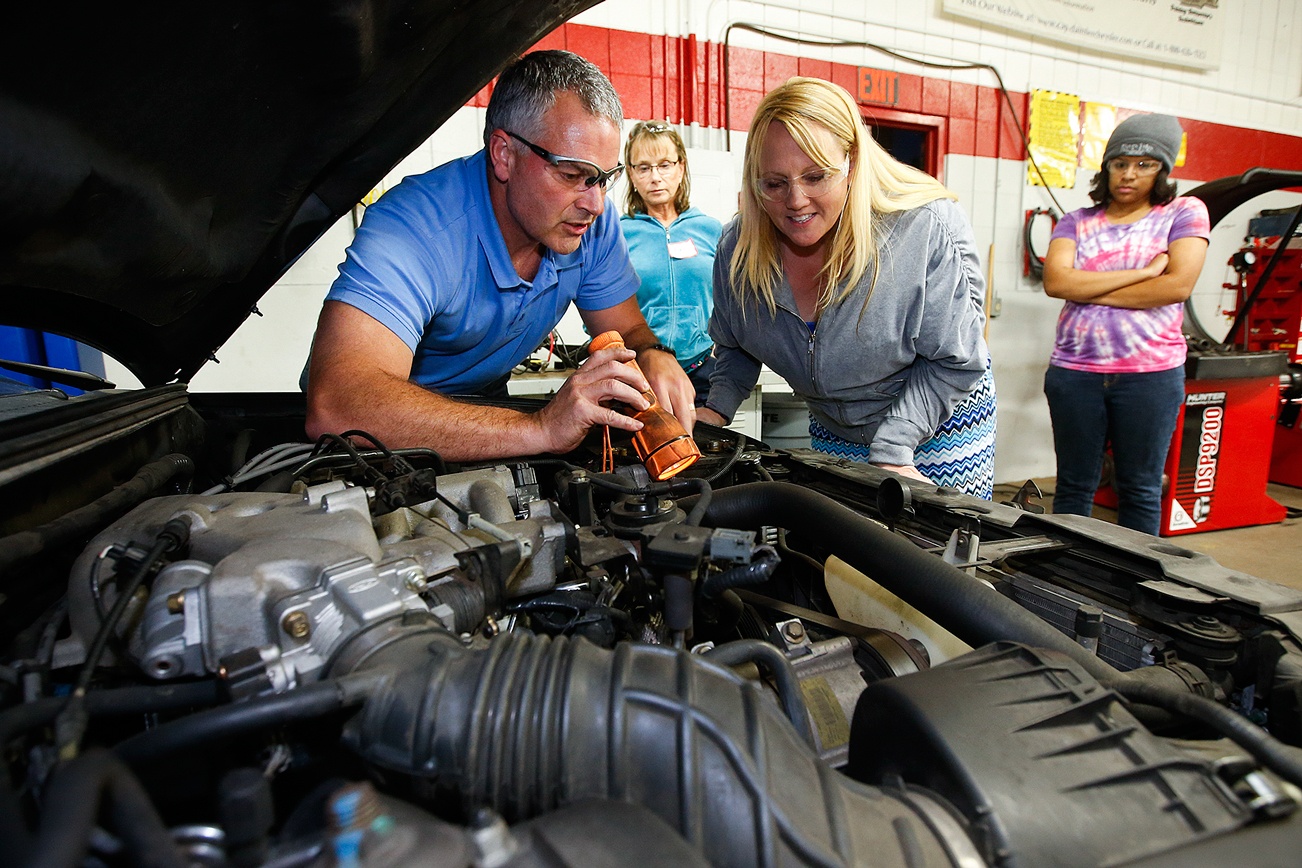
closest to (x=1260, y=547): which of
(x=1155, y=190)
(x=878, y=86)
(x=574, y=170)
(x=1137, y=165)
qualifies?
(x=1155, y=190)

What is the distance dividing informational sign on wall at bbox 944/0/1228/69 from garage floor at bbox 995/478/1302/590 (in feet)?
9.82

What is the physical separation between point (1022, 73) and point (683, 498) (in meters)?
4.85

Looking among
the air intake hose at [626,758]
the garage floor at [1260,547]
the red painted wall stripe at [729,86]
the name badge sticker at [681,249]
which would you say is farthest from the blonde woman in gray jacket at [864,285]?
the garage floor at [1260,547]

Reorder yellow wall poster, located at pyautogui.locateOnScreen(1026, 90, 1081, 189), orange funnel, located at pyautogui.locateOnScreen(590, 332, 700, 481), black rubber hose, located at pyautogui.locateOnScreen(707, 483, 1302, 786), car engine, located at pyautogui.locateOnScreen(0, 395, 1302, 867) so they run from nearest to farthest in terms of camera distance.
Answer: car engine, located at pyautogui.locateOnScreen(0, 395, 1302, 867) < black rubber hose, located at pyautogui.locateOnScreen(707, 483, 1302, 786) < orange funnel, located at pyautogui.locateOnScreen(590, 332, 700, 481) < yellow wall poster, located at pyautogui.locateOnScreen(1026, 90, 1081, 189)

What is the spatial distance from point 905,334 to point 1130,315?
173 centimetres

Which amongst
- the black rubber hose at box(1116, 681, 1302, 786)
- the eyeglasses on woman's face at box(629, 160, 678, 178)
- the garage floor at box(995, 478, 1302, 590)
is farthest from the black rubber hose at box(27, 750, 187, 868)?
the garage floor at box(995, 478, 1302, 590)

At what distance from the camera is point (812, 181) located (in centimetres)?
148

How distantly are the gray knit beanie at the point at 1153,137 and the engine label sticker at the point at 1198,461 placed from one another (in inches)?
58.1

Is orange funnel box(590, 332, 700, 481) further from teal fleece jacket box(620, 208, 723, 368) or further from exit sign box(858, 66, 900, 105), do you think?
exit sign box(858, 66, 900, 105)

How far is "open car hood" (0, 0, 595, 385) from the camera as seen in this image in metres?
0.66

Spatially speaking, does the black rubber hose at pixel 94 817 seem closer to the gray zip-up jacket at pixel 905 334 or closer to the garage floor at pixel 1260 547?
the gray zip-up jacket at pixel 905 334

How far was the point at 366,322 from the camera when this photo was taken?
4.31 ft

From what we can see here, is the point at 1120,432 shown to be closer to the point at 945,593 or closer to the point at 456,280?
the point at 945,593

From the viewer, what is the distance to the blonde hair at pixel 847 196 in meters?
1.45
